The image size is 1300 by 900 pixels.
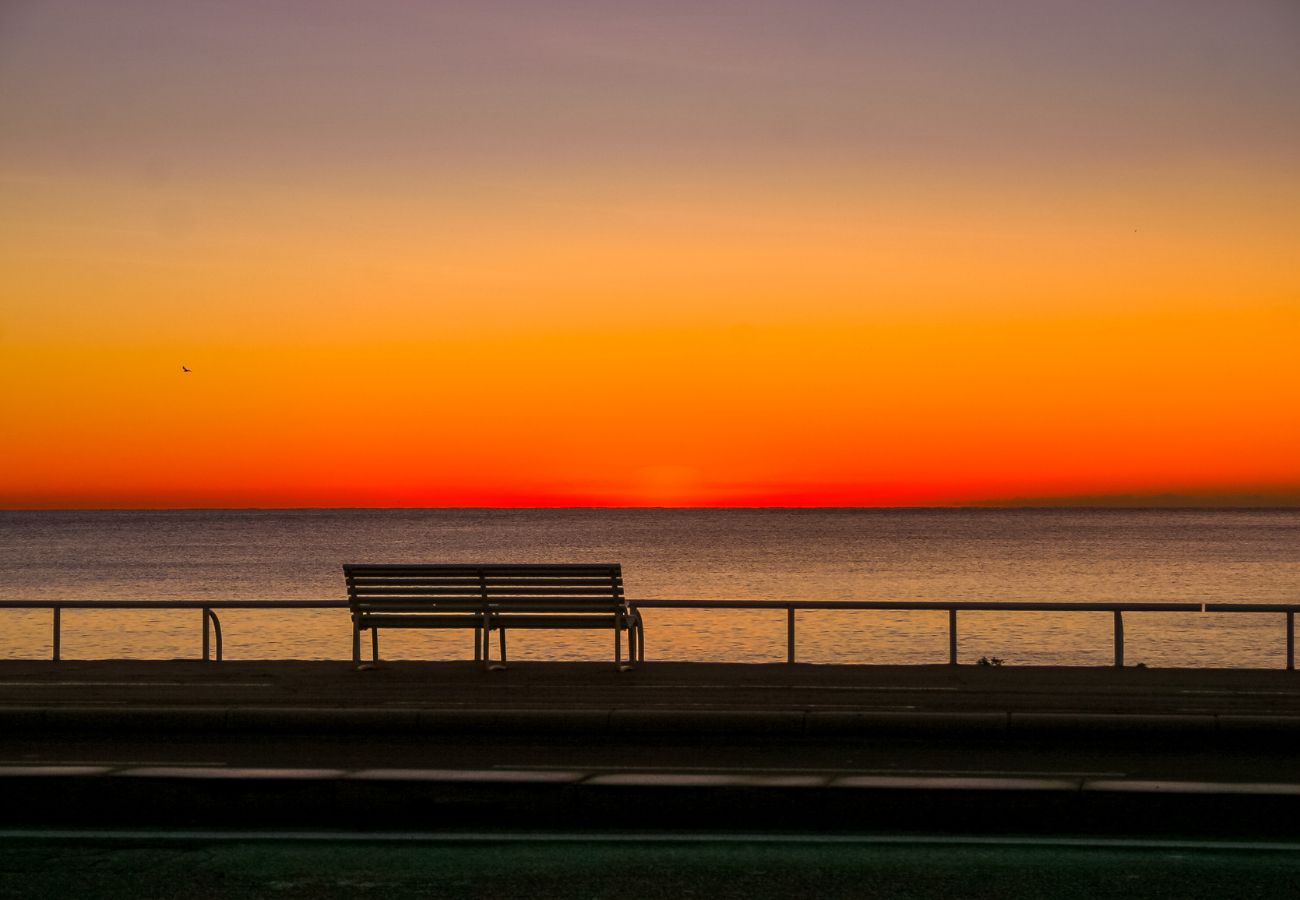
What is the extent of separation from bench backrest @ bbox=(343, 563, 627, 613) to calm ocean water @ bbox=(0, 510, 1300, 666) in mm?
10889

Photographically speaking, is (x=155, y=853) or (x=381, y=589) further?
(x=381, y=589)

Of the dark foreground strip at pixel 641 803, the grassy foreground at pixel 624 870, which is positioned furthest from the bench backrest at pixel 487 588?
the grassy foreground at pixel 624 870

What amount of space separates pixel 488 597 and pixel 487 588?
0.09 meters

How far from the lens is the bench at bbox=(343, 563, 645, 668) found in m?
15.0

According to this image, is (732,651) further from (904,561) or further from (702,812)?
(904,561)

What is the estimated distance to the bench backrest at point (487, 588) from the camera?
15078mm

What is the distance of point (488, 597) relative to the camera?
1521 centimetres

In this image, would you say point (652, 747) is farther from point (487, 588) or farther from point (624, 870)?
point (487, 588)

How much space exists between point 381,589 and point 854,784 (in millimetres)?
7927

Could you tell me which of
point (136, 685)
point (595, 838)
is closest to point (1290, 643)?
point (595, 838)

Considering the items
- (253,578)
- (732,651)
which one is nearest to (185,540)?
(253,578)

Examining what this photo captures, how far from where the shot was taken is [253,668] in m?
15.6

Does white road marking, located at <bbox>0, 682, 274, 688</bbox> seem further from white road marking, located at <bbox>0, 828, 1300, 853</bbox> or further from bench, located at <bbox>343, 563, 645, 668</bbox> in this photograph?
white road marking, located at <bbox>0, 828, 1300, 853</bbox>

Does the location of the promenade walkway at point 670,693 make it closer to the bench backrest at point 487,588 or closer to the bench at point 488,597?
the bench at point 488,597
